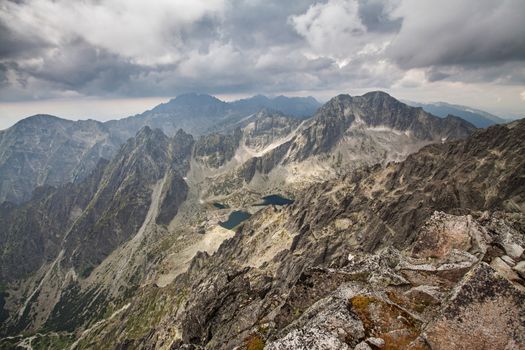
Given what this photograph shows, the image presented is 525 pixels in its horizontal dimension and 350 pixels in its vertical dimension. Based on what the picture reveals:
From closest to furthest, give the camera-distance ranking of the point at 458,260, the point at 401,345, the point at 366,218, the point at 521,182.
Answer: the point at 401,345, the point at 458,260, the point at 521,182, the point at 366,218

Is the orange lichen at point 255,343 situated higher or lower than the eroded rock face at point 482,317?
lower

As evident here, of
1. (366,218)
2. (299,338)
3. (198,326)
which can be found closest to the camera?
(299,338)

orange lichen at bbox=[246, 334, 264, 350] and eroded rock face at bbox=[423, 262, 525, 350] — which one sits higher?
eroded rock face at bbox=[423, 262, 525, 350]

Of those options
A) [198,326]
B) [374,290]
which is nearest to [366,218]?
[198,326]

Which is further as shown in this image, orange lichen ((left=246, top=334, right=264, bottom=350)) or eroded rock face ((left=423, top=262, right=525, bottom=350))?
orange lichen ((left=246, top=334, right=264, bottom=350))

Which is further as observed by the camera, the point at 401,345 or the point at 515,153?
the point at 515,153

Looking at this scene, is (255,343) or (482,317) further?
(255,343)

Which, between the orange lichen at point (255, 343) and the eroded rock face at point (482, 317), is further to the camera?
the orange lichen at point (255, 343)

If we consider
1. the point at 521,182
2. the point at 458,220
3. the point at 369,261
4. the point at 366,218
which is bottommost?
the point at 366,218

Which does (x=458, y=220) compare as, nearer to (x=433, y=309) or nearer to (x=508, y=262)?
(x=508, y=262)

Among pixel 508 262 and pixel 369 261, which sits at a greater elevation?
pixel 508 262

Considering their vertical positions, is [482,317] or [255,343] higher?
[482,317]
